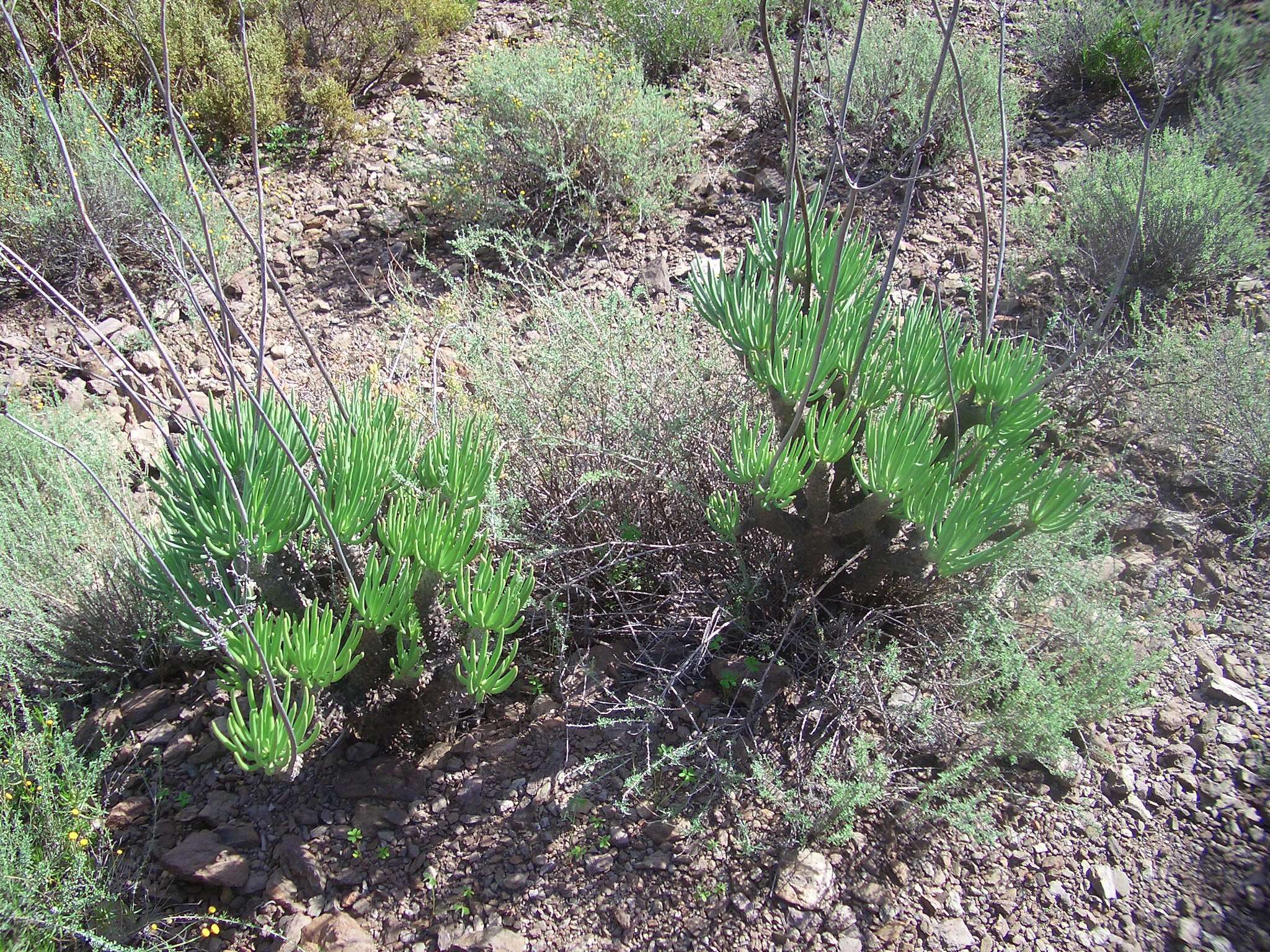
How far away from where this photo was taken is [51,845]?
195 cm

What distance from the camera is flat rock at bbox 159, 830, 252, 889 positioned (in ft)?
6.44

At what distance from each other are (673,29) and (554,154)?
1.54 metres

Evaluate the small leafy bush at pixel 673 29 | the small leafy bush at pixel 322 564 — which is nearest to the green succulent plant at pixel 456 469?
the small leafy bush at pixel 322 564

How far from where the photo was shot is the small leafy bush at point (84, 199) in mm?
4004

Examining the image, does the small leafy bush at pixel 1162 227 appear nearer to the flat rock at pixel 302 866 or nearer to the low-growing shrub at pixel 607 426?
the low-growing shrub at pixel 607 426

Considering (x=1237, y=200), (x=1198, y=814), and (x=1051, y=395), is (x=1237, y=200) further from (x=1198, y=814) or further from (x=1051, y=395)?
(x=1198, y=814)

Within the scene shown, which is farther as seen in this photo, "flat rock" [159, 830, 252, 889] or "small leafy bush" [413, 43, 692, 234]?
"small leafy bush" [413, 43, 692, 234]

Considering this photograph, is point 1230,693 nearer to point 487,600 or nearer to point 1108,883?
point 1108,883

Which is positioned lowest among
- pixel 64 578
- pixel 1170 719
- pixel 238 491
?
pixel 1170 719

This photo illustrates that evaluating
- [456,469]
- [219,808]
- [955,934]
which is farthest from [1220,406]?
[219,808]

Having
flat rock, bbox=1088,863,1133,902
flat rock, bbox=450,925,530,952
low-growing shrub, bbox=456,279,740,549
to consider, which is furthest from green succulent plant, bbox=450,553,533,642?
flat rock, bbox=1088,863,1133,902

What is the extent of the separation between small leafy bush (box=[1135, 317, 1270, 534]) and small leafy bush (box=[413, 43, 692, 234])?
7.69 ft

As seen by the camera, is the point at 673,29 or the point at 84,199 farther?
the point at 673,29

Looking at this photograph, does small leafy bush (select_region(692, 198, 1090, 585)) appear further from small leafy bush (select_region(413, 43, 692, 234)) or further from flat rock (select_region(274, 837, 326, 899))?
small leafy bush (select_region(413, 43, 692, 234))
